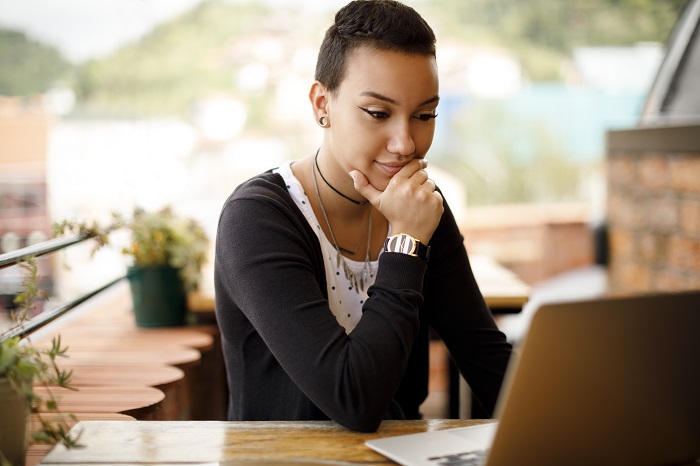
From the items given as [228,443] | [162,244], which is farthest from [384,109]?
[162,244]

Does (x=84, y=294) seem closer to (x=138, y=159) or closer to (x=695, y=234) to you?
(x=695, y=234)

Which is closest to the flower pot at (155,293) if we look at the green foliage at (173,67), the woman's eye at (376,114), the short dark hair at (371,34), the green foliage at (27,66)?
the short dark hair at (371,34)

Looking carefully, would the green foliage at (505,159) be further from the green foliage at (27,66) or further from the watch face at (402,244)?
the watch face at (402,244)

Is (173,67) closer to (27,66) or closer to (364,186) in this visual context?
(27,66)

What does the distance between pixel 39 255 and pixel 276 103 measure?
447cm

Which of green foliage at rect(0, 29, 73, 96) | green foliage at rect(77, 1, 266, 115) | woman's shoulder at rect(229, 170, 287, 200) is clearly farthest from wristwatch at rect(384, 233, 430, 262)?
green foliage at rect(77, 1, 266, 115)

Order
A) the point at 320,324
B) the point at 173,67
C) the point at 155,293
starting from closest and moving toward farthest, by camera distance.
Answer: the point at 320,324, the point at 155,293, the point at 173,67

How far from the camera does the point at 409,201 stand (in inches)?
56.2

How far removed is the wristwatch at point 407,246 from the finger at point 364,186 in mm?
136

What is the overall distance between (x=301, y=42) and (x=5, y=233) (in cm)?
252

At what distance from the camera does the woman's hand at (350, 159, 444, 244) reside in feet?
4.59

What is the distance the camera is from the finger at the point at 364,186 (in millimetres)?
1488

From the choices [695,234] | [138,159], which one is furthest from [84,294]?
[138,159]

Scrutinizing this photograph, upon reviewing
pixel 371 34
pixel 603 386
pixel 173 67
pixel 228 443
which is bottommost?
pixel 228 443
